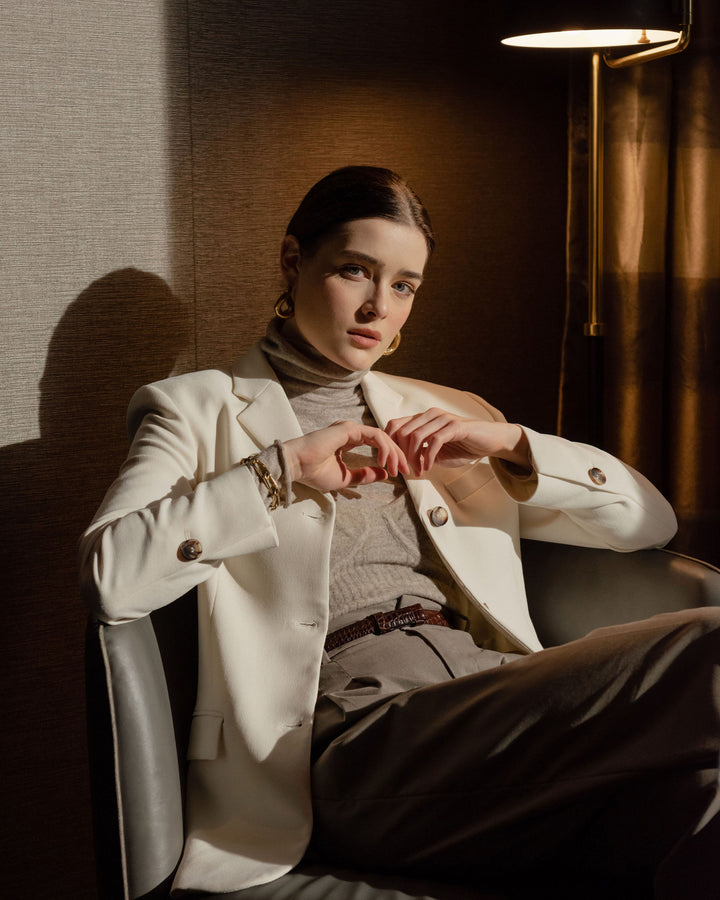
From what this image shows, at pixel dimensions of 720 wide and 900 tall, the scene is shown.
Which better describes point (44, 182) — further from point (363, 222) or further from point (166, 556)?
point (166, 556)

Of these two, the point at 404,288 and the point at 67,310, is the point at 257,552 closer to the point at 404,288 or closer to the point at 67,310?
the point at 404,288

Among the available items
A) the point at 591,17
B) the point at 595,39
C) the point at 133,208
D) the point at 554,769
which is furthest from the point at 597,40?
the point at 554,769

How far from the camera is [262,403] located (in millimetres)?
1582

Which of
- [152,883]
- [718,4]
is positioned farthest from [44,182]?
[718,4]

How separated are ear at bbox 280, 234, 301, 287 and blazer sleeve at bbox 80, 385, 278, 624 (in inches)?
14.1

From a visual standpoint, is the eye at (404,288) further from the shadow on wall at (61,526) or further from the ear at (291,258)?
the shadow on wall at (61,526)

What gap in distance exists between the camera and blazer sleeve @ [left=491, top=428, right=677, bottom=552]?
1628mm

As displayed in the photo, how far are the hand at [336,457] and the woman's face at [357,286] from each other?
152mm

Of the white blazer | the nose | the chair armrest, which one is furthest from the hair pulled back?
the chair armrest

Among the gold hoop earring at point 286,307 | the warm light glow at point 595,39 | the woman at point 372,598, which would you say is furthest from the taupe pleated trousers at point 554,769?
the warm light glow at point 595,39

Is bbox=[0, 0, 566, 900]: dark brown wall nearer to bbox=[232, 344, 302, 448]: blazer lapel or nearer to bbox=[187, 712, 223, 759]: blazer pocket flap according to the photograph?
bbox=[232, 344, 302, 448]: blazer lapel

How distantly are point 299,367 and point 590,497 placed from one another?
0.50 metres

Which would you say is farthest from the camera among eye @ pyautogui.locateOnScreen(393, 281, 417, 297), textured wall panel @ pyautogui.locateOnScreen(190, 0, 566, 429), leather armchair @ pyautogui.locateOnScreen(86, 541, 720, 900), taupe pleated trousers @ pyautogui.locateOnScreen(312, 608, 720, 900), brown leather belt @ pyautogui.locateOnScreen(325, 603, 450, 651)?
textured wall panel @ pyautogui.locateOnScreen(190, 0, 566, 429)

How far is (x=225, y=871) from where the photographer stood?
129 centimetres
